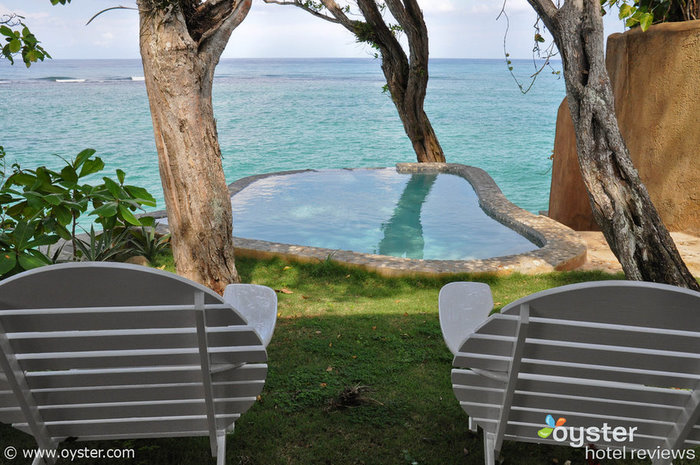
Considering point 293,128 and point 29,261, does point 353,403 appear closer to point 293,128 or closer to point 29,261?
point 29,261

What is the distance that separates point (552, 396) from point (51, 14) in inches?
3485

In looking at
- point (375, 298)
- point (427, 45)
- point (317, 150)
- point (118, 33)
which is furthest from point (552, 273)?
point (118, 33)

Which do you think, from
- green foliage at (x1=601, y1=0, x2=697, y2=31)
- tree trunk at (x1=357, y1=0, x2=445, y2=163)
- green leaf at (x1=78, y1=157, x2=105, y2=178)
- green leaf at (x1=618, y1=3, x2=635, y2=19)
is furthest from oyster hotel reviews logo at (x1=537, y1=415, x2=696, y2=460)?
tree trunk at (x1=357, y1=0, x2=445, y2=163)

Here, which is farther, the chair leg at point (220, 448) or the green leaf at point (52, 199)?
the green leaf at point (52, 199)

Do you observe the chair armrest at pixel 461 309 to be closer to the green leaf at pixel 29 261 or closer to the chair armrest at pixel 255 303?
the chair armrest at pixel 255 303

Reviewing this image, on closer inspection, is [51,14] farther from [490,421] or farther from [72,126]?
[490,421]

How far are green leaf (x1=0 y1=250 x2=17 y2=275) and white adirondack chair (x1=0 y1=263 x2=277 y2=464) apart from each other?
110cm

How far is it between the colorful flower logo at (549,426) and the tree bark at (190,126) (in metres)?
2.76

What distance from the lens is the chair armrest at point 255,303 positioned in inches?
96.2

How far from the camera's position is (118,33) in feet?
258

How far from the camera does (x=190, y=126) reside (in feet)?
12.3

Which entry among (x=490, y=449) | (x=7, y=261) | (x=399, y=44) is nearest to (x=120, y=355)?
(x=490, y=449)

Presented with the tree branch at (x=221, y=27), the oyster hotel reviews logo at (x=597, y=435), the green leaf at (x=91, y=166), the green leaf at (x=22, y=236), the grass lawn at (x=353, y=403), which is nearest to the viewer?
the oyster hotel reviews logo at (x=597, y=435)

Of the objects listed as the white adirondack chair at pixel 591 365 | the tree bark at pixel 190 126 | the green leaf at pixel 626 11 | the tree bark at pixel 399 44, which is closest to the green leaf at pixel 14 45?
the tree bark at pixel 190 126
